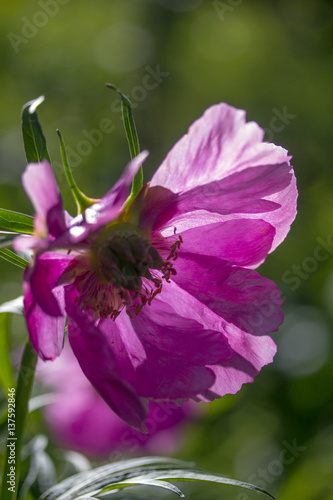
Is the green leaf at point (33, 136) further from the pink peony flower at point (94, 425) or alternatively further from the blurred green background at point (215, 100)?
the blurred green background at point (215, 100)

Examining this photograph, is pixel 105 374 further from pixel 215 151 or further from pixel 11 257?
pixel 215 151

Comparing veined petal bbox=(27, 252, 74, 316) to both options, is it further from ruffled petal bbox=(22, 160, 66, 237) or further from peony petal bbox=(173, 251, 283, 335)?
peony petal bbox=(173, 251, 283, 335)

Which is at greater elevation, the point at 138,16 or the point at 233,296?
the point at 233,296

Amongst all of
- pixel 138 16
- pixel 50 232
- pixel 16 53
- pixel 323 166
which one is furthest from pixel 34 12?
pixel 50 232

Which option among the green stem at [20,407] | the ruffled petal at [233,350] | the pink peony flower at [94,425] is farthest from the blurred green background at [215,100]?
the green stem at [20,407]

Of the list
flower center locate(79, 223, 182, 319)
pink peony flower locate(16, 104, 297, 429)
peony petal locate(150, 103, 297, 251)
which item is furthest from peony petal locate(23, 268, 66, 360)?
peony petal locate(150, 103, 297, 251)

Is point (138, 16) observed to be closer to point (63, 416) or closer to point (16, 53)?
point (16, 53)
